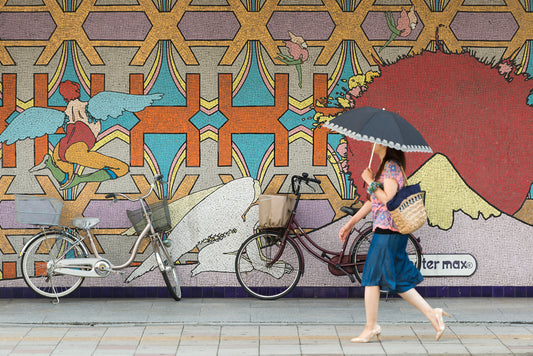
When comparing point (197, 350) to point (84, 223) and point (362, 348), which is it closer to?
point (362, 348)

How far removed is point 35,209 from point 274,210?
2.60 meters

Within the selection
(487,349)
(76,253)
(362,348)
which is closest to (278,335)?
(362,348)

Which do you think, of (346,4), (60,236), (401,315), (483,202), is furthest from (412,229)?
(60,236)

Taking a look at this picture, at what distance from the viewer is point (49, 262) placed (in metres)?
8.73

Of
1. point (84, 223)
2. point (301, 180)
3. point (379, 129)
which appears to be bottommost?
point (84, 223)

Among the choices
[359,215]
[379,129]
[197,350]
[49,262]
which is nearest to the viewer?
[379,129]

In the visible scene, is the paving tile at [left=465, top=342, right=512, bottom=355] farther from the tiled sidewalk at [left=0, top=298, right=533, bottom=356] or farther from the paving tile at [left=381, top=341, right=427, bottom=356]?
the paving tile at [left=381, top=341, right=427, bottom=356]

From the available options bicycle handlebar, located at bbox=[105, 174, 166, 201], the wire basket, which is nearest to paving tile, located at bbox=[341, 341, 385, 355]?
bicycle handlebar, located at bbox=[105, 174, 166, 201]

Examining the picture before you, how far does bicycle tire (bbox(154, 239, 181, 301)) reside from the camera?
868 centimetres

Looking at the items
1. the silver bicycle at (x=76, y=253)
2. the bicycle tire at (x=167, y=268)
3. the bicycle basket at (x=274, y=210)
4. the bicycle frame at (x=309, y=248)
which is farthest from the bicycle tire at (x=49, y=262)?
the bicycle frame at (x=309, y=248)

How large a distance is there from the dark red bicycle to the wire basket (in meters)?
2.12

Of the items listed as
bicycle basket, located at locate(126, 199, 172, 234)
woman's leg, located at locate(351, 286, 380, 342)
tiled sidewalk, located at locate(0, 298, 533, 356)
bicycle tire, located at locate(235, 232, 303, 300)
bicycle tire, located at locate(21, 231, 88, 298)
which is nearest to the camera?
tiled sidewalk, located at locate(0, 298, 533, 356)

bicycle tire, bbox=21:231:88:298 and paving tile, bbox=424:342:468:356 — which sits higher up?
bicycle tire, bbox=21:231:88:298

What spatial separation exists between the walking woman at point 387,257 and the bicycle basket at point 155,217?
8.23 feet
